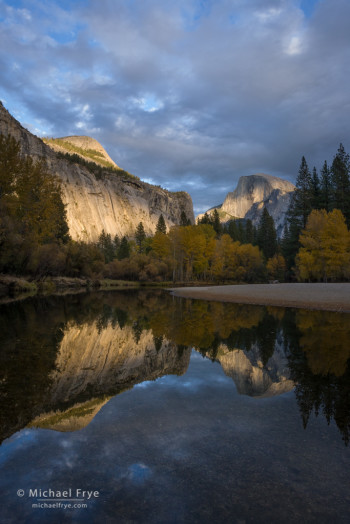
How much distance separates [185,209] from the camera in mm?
178375

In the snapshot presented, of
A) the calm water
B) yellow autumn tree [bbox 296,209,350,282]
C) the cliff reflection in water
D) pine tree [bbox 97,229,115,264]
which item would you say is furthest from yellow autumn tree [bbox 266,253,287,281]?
the calm water

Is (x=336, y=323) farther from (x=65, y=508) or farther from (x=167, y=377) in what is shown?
(x=65, y=508)

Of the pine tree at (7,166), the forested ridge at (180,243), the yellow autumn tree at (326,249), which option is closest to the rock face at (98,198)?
the forested ridge at (180,243)

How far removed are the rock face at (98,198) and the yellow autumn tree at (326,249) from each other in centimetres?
6938

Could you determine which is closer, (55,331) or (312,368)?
(312,368)

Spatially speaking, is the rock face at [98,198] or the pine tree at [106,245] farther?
the rock face at [98,198]

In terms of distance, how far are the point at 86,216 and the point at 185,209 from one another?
255 ft

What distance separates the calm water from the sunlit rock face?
0.03 meters

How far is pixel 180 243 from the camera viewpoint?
61594mm

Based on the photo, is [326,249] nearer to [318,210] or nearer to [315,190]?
[318,210]

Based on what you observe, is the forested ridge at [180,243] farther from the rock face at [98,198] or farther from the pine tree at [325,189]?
the rock face at [98,198]

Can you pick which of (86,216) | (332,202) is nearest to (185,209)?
(86,216)

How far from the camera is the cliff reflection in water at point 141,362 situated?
14.9 ft

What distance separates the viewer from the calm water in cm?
249
